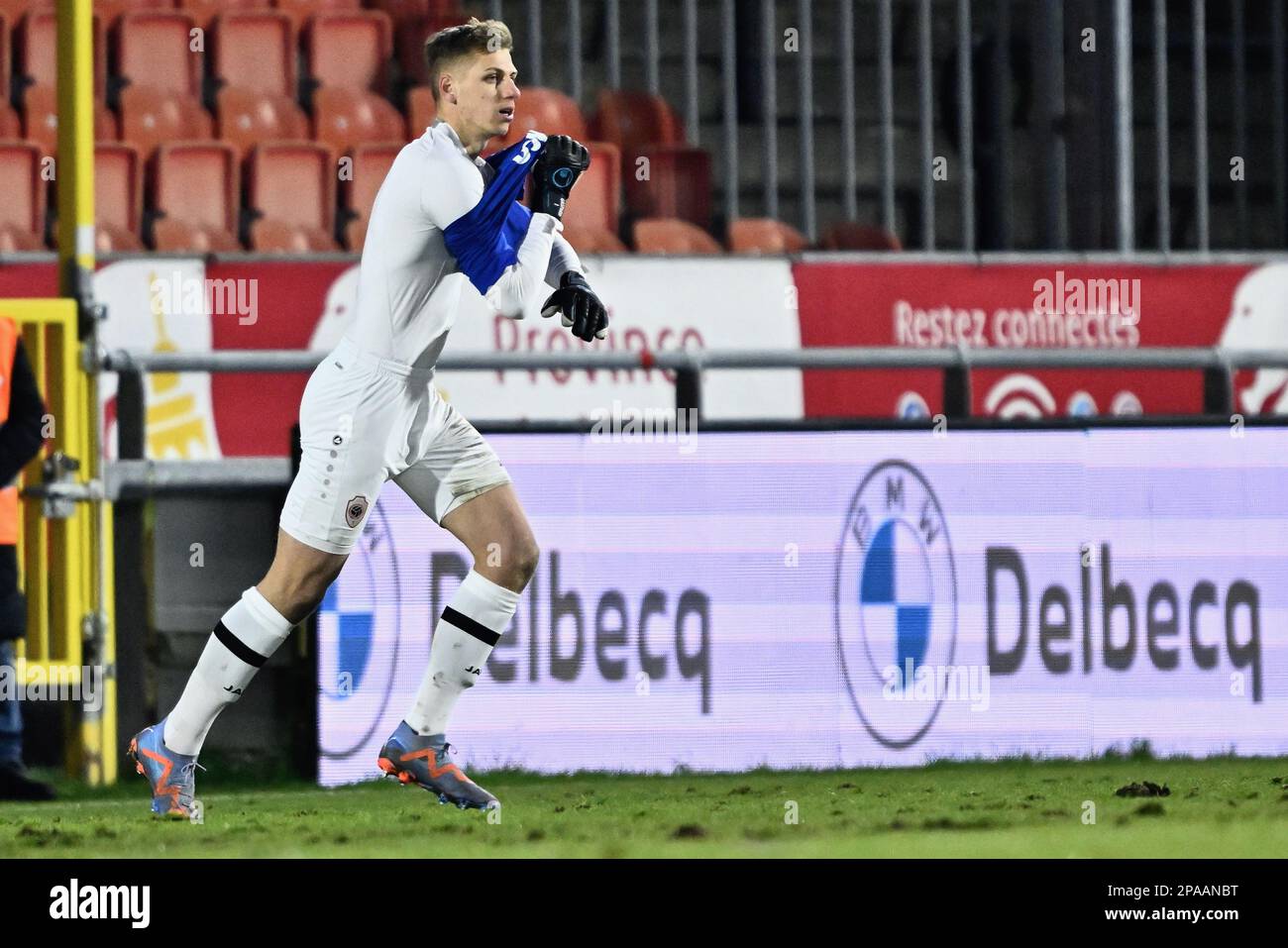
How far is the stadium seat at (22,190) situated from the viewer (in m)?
11.1

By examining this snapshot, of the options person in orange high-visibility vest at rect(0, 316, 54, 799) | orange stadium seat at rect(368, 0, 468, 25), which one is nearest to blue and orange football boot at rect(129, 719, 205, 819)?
person in orange high-visibility vest at rect(0, 316, 54, 799)

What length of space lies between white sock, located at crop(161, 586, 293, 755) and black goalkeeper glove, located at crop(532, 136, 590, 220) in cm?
118

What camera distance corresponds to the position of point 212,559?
7629 mm

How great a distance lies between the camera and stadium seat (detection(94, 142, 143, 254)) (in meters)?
11.3

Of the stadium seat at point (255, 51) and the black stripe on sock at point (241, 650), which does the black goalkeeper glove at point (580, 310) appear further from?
the stadium seat at point (255, 51)

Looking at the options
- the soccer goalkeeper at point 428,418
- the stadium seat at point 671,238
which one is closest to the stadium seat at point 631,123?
the stadium seat at point 671,238

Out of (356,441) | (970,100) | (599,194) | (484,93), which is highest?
(970,100)

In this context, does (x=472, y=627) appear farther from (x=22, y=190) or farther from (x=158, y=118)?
(x=158, y=118)

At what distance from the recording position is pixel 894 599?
754 centimetres

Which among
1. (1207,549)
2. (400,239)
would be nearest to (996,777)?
(1207,549)

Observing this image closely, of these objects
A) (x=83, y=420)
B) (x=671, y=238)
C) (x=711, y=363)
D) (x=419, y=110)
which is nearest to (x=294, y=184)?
(x=419, y=110)

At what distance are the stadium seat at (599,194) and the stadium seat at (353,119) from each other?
1039 mm

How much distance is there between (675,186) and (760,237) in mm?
511
